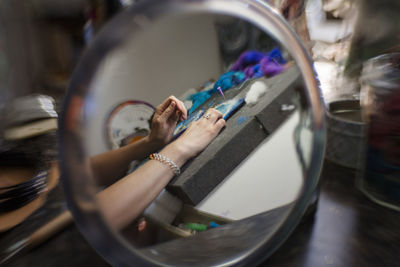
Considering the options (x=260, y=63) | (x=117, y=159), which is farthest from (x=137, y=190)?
(x=260, y=63)

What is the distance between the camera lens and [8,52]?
761 millimetres

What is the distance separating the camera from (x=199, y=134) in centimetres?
20

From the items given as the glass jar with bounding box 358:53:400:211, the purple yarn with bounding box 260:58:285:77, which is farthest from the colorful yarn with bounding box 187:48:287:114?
the glass jar with bounding box 358:53:400:211

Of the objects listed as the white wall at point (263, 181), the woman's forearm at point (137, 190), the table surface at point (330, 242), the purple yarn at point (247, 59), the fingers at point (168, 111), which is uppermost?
the purple yarn at point (247, 59)

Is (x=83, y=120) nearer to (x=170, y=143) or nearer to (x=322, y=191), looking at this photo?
(x=170, y=143)

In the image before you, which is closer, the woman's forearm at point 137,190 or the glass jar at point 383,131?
the woman's forearm at point 137,190

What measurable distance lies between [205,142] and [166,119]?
0.03 metres

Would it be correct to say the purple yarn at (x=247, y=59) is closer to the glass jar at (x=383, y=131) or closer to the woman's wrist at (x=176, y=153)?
the woman's wrist at (x=176, y=153)

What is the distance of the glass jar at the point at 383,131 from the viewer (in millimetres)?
302

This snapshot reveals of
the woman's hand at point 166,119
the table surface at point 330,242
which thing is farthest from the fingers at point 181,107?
the table surface at point 330,242

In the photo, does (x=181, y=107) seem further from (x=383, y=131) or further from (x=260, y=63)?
(x=383, y=131)

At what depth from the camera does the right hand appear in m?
0.20

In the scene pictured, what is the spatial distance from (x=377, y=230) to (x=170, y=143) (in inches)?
9.9

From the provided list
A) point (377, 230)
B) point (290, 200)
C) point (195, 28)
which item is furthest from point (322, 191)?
point (195, 28)
